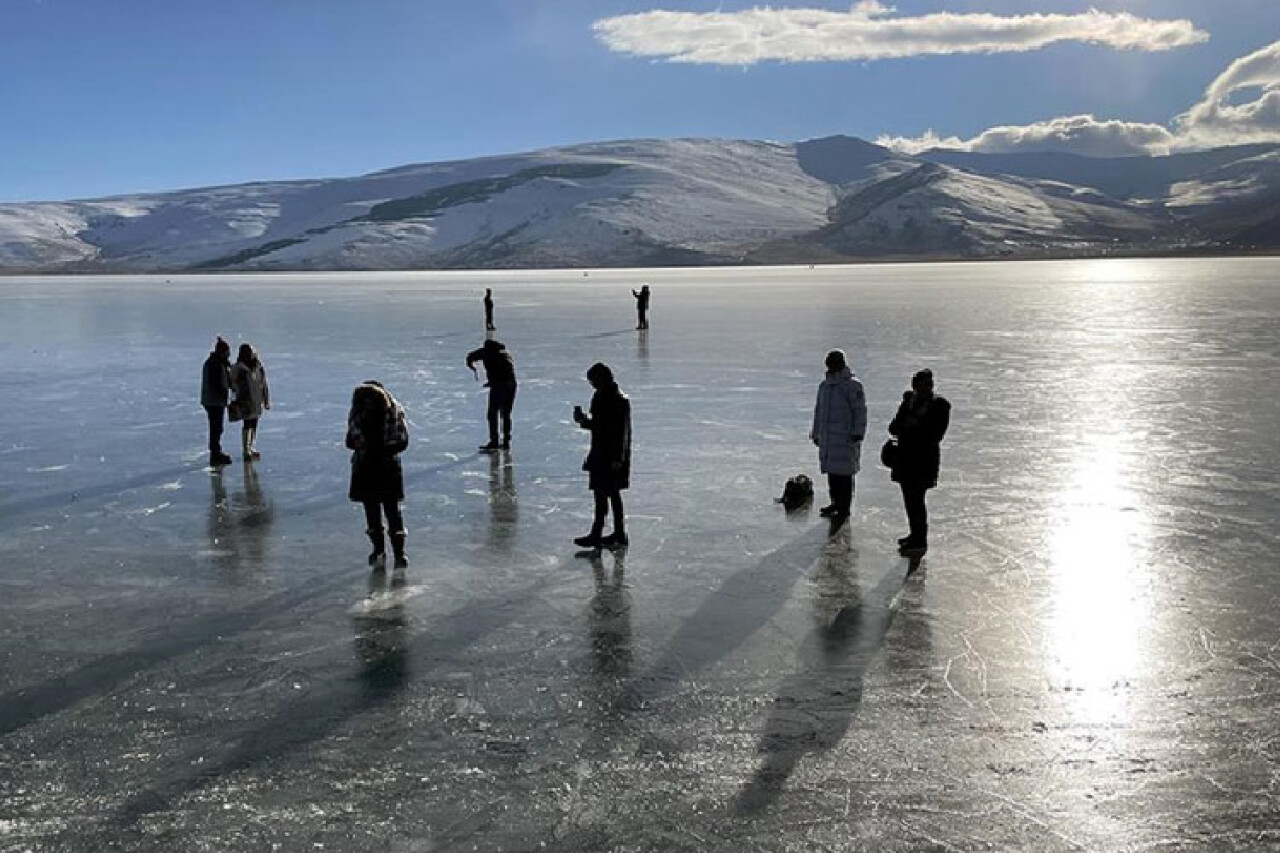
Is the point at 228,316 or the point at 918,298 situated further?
the point at 918,298

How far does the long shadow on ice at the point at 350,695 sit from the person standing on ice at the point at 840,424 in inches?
119

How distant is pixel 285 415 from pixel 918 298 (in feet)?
138

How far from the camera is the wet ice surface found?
466cm

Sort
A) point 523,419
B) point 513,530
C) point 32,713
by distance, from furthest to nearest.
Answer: point 523,419, point 513,530, point 32,713

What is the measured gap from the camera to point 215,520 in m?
9.95

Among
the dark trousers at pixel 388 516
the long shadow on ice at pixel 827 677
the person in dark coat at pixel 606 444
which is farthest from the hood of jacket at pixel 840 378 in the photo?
the dark trousers at pixel 388 516

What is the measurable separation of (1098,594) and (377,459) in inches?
215

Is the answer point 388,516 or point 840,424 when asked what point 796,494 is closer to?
point 840,424

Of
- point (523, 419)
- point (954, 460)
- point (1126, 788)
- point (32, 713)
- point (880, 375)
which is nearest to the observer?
point (1126, 788)

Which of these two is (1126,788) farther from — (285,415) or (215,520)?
(285,415)

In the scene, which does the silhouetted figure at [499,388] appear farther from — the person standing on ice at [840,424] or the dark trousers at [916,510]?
the dark trousers at [916,510]

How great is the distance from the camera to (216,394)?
12641mm

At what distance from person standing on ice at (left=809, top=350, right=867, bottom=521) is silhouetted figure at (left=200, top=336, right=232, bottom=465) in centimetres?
719

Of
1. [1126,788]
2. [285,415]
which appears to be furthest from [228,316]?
[1126,788]
